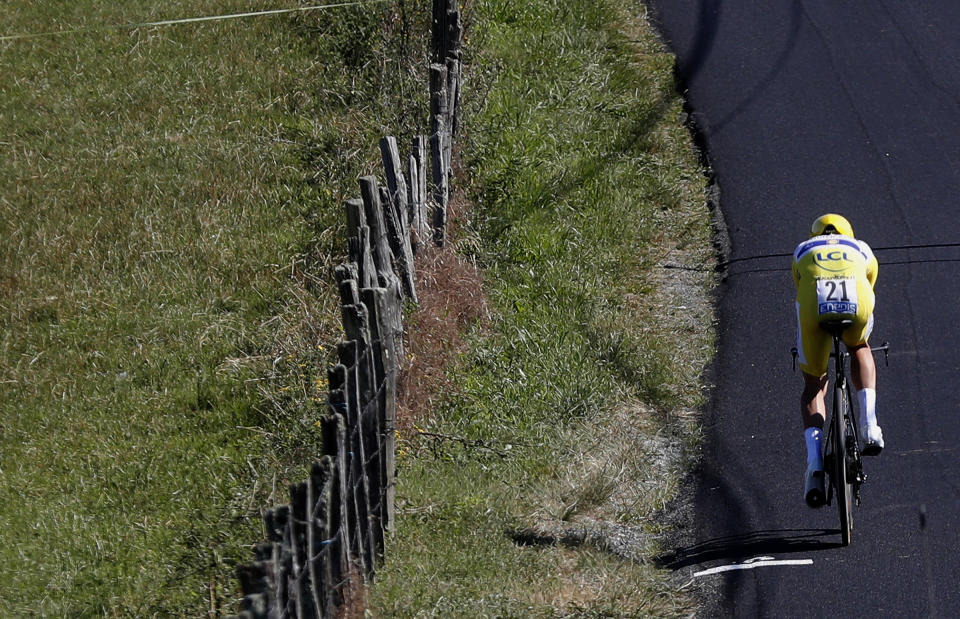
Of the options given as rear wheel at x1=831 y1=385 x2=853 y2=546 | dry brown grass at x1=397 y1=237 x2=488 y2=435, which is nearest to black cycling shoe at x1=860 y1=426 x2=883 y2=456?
rear wheel at x1=831 y1=385 x2=853 y2=546

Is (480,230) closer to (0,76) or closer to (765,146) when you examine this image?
(765,146)

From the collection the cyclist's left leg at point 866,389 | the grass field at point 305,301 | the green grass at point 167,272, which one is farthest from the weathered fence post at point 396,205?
the cyclist's left leg at point 866,389

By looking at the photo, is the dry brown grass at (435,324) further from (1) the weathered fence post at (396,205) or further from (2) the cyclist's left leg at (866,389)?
(2) the cyclist's left leg at (866,389)

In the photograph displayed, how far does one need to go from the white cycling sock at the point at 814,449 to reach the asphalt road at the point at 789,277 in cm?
60

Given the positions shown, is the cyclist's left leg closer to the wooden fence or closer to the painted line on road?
the painted line on road

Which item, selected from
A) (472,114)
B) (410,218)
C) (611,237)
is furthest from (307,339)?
(472,114)

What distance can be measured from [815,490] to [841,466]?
21 cm

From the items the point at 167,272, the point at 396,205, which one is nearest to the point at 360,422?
the point at 396,205

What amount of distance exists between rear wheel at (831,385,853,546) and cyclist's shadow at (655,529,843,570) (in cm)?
23

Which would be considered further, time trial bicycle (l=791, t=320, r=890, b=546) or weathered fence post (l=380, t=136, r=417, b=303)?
weathered fence post (l=380, t=136, r=417, b=303)

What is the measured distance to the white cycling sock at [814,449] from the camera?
669 cm

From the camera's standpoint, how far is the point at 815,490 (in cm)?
662

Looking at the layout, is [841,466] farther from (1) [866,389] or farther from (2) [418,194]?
(2) [418,194]

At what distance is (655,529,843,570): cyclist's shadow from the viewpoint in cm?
693
